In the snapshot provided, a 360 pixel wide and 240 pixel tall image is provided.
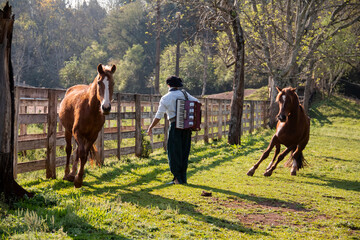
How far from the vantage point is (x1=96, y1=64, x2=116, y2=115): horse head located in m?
6.33

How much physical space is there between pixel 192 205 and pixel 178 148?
1692mm

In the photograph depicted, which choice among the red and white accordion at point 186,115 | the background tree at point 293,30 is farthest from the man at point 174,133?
the background tree at point 293,30

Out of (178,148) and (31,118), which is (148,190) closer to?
(178,148)

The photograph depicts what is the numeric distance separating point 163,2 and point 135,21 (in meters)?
60.6

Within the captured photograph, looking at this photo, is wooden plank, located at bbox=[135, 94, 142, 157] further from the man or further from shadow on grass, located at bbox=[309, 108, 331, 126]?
shadow on grass, located at bbox=[309, 108, 331, 126]

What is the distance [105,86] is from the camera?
6.50m

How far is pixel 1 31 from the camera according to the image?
5.37 metres

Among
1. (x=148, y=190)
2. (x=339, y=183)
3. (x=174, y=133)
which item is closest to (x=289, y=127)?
(x=339, y=183)

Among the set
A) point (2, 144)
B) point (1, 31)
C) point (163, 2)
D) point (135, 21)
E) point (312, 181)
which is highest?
point (135, 21)

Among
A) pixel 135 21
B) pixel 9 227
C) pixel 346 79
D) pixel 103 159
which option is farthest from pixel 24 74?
pixel 9 227

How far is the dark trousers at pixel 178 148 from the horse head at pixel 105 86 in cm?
151

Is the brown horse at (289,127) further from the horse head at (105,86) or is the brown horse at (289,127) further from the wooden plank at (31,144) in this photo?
the wooden plank at (31,144)

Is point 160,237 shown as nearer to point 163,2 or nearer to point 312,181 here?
point 312,181

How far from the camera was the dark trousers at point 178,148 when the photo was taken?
7.44m
